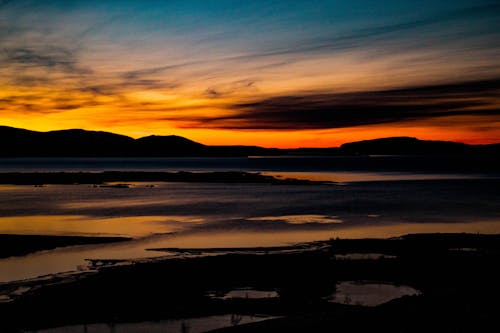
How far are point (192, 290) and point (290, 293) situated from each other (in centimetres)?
324

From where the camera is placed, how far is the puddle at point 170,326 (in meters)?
13.9

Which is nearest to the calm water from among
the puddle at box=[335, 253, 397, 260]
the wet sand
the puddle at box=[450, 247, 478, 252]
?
the wet sand

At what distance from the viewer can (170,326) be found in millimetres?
14219

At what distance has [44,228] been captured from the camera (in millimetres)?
35312

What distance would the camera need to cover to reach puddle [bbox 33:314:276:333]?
13.9 meters

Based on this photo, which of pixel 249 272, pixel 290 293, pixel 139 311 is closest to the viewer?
pixel 139 311

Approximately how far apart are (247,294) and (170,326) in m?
3.53

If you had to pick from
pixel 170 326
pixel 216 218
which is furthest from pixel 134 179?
pixel 170 326

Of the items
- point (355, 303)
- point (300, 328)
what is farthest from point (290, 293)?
point (300, 328)

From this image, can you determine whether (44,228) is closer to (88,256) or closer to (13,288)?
(88,256)

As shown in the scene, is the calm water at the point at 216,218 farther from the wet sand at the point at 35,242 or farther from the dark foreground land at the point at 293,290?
the dark foreground land at the point at 293,290

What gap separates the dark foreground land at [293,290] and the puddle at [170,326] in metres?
0.38

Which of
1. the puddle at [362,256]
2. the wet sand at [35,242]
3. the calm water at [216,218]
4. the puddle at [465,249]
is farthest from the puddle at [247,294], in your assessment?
the wet sand at [35,242]

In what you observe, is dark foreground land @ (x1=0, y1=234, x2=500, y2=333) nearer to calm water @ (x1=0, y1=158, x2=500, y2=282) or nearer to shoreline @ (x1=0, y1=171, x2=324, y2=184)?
calm water @ (x1=0, y1=158, x2=500, y2=282)
